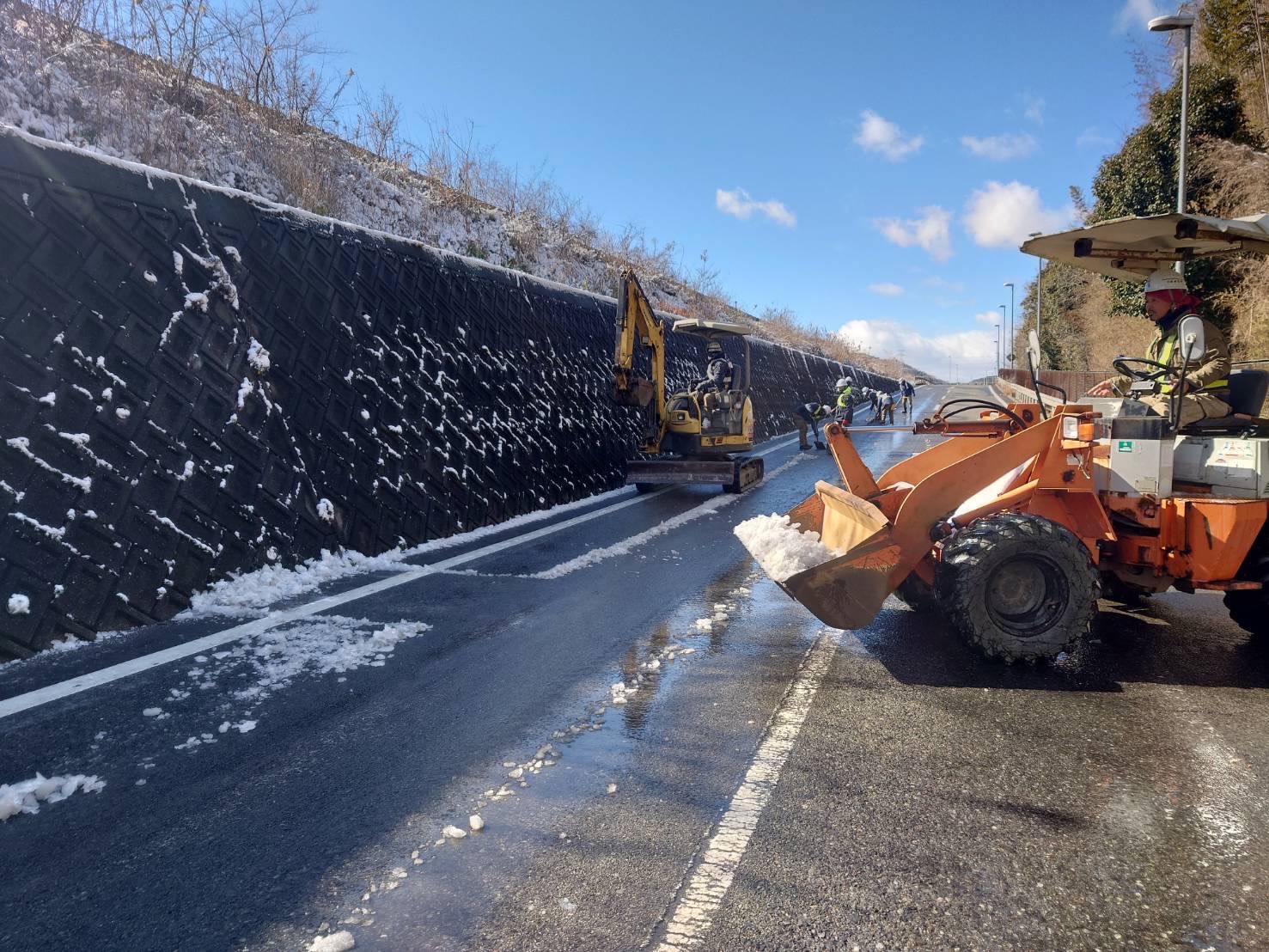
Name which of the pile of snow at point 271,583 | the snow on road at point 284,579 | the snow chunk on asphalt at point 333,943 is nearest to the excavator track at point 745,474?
the snow on road at point 284,579

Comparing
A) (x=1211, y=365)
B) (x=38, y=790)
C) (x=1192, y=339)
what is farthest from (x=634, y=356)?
(x=38, y=790)

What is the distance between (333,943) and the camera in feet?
7.54

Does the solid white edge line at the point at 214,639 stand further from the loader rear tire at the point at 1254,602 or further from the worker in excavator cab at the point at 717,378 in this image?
the worker in excavator cab at the point at 717,378

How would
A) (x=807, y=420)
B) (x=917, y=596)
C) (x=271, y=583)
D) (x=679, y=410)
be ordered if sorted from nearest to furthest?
(x=917, y=596)
(x=271, y=583)
(x=679, y=410)
(x=807, y=420)

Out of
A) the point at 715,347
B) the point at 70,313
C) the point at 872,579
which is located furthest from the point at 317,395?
the point at 715,347

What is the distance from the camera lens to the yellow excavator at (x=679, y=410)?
12484 mm

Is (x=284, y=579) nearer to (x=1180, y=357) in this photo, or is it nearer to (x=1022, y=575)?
A: (x=1022, y=575)

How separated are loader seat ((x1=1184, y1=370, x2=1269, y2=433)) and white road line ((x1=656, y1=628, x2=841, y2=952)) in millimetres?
3145

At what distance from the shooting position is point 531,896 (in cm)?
252

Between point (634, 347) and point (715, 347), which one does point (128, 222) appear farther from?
point (715, 347)

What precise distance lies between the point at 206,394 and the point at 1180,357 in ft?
22.8

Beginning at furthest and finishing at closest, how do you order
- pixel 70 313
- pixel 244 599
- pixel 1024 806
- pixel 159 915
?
pixel 244 599, pixel 70 313, pixel 1024 806, pixel 159 915

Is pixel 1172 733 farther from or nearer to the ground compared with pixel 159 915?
farther from the ground

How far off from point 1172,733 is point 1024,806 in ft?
3.99
